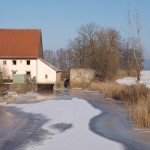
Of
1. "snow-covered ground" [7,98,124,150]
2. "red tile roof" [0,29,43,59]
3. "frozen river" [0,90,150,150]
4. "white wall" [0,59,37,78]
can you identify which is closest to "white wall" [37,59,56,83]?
"white wall" [0,59,37,78]

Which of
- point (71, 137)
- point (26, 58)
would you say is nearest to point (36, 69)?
point (26, 58)

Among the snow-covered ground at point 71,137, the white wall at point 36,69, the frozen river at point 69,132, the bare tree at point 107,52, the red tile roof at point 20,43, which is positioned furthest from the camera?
the bare tree at point 107,52

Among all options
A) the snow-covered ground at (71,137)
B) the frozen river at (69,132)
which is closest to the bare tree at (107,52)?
the frozen river at (69,132)

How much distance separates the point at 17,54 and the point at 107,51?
15428 mm

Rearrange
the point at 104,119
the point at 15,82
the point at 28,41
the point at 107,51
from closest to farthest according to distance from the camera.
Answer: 1. the point at 104,119
2. the point at 15,82
3. the point at 28,41
4. the point at 107,51

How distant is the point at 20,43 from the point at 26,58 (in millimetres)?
4257

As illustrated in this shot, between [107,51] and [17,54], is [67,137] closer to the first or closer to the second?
[17,54]

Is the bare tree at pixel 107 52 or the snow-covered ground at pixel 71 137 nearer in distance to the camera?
the snow-covered ground at pixel 71 137

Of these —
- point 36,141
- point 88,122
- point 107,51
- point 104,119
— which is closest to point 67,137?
point 36,141

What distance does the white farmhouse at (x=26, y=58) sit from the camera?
2046 inches

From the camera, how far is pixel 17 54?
2128 inches

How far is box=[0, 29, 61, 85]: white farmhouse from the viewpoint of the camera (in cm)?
5197

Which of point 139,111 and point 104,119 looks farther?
point 104,119

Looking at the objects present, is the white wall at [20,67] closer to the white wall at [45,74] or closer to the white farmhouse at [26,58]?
the white farmhouse at [26,58]
